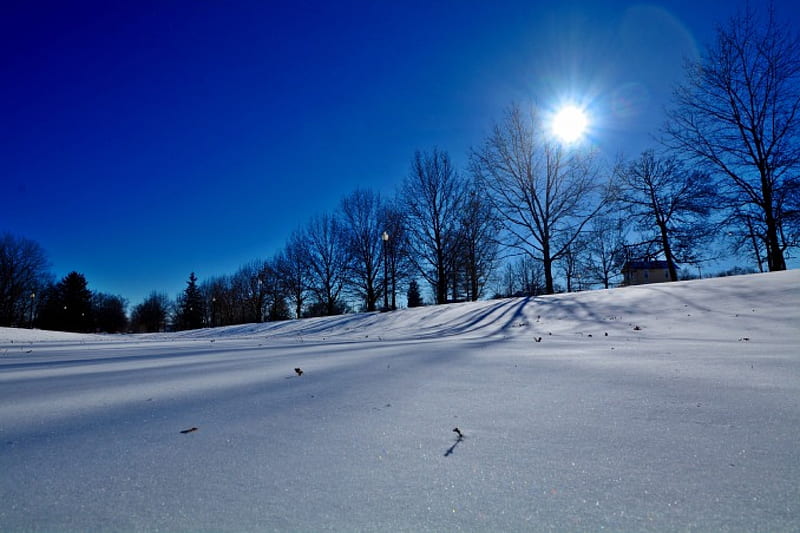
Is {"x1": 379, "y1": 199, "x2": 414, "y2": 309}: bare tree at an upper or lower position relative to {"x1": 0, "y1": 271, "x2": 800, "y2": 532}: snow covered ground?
upper

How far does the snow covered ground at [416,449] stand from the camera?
2.32 ft

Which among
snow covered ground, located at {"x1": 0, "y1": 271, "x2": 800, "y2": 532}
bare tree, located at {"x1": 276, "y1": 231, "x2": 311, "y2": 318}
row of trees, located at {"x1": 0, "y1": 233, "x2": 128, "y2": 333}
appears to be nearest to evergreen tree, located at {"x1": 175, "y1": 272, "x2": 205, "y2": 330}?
row of trees, located at {"x1": 0, "y1": 233, "x2": 128, "y2": 333}

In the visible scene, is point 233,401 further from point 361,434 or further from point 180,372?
point 180,372

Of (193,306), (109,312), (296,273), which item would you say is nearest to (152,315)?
(109,312)

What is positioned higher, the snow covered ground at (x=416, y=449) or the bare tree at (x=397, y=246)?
the bare tree at (x=397, y=246)

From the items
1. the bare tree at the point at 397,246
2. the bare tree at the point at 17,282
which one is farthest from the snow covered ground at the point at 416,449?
the bare tree at the point at 17,282

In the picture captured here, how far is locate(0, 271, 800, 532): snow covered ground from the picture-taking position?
706 millimetres

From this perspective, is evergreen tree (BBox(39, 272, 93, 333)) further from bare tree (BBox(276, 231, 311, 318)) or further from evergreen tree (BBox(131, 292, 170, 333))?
bare tree (BBox(276, 231, 311, 318))

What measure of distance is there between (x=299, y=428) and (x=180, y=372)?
6.00ft

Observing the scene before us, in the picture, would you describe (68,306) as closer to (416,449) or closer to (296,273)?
(296,273)

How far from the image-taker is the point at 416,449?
103cm

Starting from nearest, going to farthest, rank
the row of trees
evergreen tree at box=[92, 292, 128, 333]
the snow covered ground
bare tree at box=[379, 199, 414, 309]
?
the snow covered ground, bare tree at box=[379, 199, 414, 309], the row of trees, evergreen tree at box=[92, 292, 128, 333]

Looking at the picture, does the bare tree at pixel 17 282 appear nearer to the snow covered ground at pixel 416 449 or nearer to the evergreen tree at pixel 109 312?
the evergreen tree at pixel 109 312

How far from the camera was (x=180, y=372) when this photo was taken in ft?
8.32
